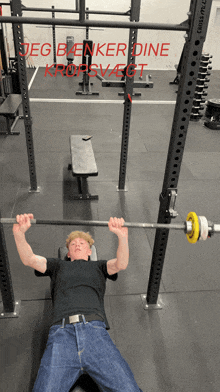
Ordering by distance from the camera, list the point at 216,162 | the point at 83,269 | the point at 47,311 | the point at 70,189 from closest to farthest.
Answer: the point at 83,269, the point at 47,311, the point at 70,189, the point at 216,162

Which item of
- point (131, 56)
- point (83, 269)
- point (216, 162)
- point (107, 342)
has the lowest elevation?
point (216, 162)

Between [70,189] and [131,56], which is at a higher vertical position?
[131,56]

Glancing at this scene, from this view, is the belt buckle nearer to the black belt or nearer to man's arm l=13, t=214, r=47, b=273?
the black belt

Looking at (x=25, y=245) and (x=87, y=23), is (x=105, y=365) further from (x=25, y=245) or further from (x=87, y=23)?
(x=87, y=23)

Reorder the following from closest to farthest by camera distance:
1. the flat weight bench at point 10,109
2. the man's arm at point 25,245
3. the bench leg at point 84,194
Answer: the man's arm at point 25,245
the bench leg at point 84,194
the flat weight bench at point 10,109

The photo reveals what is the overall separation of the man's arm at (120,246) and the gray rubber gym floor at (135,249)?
63 cm

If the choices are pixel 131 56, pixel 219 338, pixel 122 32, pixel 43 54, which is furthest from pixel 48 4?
pixel 219 338

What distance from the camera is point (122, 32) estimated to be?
10.6 metres

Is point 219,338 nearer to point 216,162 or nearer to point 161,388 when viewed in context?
point 161,388

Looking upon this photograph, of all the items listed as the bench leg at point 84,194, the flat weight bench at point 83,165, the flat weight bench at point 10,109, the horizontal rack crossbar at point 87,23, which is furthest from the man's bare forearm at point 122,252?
the flat weight bench at point 10,109

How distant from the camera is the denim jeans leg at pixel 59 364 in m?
1.61

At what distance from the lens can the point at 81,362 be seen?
1726mm

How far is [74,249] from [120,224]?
0.61 m

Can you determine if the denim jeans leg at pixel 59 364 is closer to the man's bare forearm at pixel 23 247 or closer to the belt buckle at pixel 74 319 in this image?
the belt buckle at pixel 74 319
